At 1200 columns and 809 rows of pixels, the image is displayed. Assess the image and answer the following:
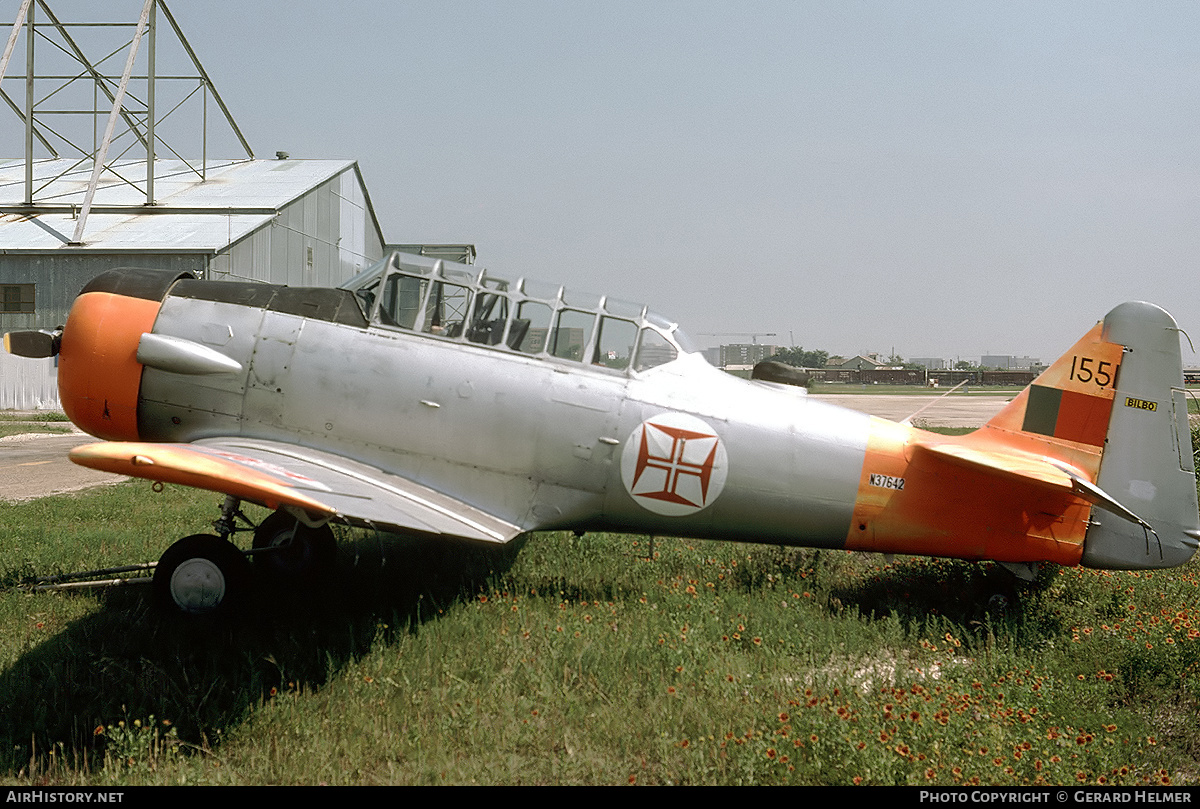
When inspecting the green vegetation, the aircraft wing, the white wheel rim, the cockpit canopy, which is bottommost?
the green vegetation

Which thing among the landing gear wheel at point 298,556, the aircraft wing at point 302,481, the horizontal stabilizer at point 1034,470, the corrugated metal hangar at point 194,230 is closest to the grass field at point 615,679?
the landing gear wheel at point 298,556

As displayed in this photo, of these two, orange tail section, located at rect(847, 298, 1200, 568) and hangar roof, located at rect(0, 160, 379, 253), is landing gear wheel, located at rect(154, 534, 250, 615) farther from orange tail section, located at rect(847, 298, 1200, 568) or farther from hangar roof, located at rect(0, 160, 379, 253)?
hangar roof, located at rect(0, 160, 379, 253)

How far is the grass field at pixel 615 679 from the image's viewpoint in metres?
3.57

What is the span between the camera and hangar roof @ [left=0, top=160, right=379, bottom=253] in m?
21.6

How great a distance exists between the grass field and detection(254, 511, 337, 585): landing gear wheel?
0.24m

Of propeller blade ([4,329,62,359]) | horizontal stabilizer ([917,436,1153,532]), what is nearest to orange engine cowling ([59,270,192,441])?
propeller blade ([4,329,62,359])

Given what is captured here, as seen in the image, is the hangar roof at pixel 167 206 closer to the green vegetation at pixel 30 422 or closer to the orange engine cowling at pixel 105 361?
the green vegetation at pixel 30 422

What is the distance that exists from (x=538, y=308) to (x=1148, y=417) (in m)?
4.52

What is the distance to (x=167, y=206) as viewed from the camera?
78.3 feet

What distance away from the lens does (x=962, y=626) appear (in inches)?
213

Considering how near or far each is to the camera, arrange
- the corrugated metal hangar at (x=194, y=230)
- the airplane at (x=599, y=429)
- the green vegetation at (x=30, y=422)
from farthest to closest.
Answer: the corrugated metal hangar at (x=194, y=230) → the green vegetation at (x=30, y=422) → the airplane at (x=599, y=429)

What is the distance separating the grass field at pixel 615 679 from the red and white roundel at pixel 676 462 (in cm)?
81

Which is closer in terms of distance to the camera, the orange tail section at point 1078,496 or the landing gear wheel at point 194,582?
the landing gear wheel at point 194,582
